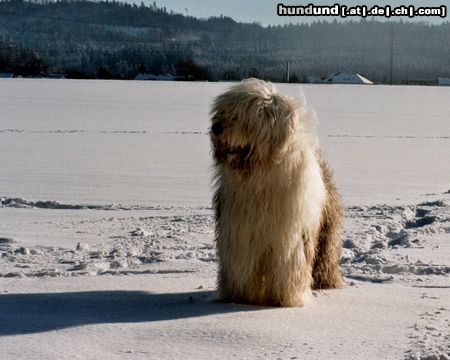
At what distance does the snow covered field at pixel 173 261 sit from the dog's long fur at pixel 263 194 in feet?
0.67

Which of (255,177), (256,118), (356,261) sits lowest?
(356,261)

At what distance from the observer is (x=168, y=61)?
71125 mm

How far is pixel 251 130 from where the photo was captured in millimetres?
4359

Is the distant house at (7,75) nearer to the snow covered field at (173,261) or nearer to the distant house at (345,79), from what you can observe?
the distant house at (345,79)

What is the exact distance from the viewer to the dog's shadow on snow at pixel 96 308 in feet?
13.3

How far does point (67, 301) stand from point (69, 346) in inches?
39.9

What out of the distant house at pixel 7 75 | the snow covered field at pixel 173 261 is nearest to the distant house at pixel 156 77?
the distant house at pixel 7 75

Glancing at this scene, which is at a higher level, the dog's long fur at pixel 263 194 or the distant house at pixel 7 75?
the distant house at pixel 7 75

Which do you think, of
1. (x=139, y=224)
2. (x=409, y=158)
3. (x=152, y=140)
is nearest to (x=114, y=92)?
(x=152, y=140)

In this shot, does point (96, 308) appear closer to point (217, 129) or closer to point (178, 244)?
point (217, 129)

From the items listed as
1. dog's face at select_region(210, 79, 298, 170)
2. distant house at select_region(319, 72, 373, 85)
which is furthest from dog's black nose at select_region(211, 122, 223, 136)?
distant house at select_region(319, 72, 373, 85)

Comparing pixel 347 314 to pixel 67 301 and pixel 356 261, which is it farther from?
pixel 356 261

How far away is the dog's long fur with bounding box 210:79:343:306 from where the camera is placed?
172 inches

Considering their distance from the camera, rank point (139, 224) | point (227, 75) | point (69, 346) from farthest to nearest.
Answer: point (227, 75) → point (139, 224) → point (69, 346)
